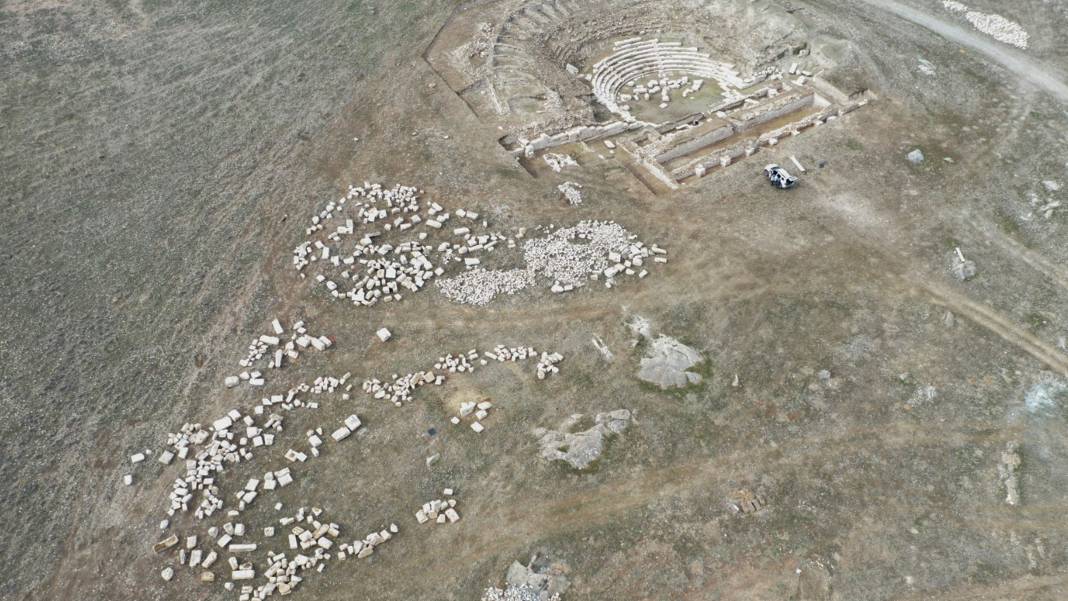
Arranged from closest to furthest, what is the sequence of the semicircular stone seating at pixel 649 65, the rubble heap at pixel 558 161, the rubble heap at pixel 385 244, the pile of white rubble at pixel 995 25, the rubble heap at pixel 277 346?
Result: the rubble heap at pixel 277 346, the rubble heap at pixel 385 244, the rubble heap at pixel 558 161, the pile of white rubble at pixel 995 25, the semicircular stone seating at pixel 649 65

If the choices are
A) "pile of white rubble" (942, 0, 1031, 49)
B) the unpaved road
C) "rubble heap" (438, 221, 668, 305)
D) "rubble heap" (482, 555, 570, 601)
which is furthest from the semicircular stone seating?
"rubble heap" (482, 555, 570, 601)

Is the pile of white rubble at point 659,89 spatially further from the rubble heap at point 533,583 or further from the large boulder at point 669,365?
the rubble heap at point 533,583

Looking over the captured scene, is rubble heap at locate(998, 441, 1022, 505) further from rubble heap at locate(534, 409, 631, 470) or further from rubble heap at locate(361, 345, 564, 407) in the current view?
rubble heap at locate(361, 345, 564, 407)

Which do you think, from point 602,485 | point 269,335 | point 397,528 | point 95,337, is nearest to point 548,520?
point 602,485

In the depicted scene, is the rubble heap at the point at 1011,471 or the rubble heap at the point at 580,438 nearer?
the rubble heap at the point at 1011,471

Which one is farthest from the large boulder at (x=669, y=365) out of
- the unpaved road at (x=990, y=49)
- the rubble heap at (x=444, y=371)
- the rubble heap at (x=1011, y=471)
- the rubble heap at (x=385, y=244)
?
the unpaved road at (x=990, y=49)
